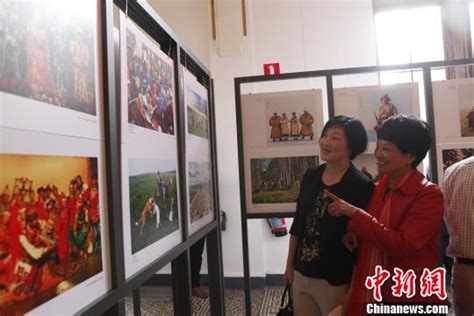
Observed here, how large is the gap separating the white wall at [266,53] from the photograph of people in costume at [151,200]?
2206 mm

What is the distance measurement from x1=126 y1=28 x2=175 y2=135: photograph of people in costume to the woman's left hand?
0.73 m

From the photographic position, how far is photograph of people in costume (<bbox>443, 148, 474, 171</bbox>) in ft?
6.91

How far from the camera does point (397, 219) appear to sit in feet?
4.23

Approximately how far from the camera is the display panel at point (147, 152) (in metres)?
1.07

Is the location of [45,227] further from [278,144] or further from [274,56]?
[274,56]

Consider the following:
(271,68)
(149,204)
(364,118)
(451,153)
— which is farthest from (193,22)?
(149,204)

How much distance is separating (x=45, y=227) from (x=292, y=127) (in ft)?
5.66

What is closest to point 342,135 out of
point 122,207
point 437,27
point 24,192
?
point 122,207

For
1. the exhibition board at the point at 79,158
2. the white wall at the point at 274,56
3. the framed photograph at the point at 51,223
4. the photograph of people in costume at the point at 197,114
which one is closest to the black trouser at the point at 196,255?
the white wall at the point at 274,56

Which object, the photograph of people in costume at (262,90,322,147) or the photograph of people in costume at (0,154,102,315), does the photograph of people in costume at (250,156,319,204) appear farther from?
the photograph of people in costume at (0,154,102,315)

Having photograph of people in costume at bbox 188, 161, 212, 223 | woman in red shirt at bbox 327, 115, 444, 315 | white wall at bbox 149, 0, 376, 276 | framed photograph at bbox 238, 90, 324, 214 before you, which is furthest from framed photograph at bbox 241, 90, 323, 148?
white wall at bbox 149, 0, 376, 276

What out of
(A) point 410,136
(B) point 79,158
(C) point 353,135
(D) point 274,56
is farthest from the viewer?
(D) point 274,56

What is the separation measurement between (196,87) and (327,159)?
82 cm

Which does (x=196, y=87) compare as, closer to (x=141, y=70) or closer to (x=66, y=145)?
(x=141, y=70)
